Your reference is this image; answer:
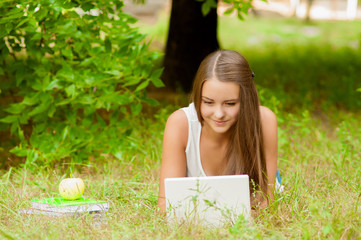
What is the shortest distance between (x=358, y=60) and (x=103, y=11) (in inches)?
240

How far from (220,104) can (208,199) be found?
0.48 meters

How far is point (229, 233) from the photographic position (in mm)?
2238

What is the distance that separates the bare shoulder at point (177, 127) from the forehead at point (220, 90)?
299mm

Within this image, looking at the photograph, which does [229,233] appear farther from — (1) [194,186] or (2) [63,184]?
(2) [63,184]

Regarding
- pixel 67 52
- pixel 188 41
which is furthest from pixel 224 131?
pixel 188 41

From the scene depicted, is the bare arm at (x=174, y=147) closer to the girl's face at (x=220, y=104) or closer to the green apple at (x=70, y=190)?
the girl's face at (x=220, y=104)

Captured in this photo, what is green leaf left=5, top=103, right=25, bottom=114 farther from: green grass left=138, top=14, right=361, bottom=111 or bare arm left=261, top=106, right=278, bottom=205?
bare arm left=261, top=106, right=278, bottom=205

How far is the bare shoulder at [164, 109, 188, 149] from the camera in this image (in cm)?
279

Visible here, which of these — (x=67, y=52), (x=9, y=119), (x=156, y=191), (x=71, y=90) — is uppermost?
(x=67, y=52)

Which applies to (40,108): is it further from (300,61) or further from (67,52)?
(300,61)

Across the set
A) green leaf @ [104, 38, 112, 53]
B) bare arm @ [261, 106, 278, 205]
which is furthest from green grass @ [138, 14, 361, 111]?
bare arm @ [261, 106, 278, 205]

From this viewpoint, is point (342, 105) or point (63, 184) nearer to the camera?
point (63, 184)

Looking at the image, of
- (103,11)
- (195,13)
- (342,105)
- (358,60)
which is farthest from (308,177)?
(358,60)

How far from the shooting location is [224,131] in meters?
2.62
